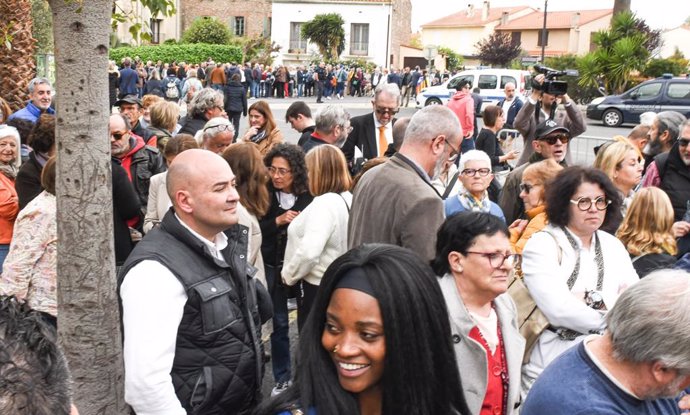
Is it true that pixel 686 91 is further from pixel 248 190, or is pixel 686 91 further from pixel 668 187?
pixel 248 190

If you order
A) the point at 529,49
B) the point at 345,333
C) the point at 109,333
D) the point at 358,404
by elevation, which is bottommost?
the point at 109,333

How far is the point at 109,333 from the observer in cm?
325

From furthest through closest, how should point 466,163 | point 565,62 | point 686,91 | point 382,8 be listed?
point 382,8 < point 565,62 < point 686,91 < point 466,163

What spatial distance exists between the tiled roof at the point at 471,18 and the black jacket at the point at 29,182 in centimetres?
8138

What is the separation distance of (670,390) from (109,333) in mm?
2294

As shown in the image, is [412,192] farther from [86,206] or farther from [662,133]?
[662,133]

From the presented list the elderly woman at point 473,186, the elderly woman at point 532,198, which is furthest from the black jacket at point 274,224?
the elderly woman at point 532,198

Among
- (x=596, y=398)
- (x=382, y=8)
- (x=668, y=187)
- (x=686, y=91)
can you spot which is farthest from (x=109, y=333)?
(x=382, y=8)

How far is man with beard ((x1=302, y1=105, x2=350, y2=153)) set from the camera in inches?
265

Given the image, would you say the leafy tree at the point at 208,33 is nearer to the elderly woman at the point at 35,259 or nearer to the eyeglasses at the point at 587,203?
the elderly woman at the point at 35,259

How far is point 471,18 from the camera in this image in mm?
85875

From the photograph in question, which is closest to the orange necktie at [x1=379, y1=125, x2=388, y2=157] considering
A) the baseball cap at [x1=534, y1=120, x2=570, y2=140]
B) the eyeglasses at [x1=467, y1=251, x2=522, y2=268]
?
the baseball cap at [x1=534, y1=120, x2=570, y2=140]

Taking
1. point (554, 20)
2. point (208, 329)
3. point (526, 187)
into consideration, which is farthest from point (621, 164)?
point (554, 20)

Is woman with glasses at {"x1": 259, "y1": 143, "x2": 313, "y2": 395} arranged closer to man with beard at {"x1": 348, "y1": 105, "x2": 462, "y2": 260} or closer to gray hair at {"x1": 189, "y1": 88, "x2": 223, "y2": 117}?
man with beard at {"x1": 348, "y1": 105, "x2": 462, "y2": 260}
